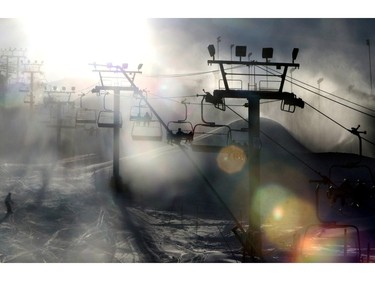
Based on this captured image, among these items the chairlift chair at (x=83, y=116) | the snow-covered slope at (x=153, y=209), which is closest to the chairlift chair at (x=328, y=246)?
the snow-covered slope at (x=153, y=209)

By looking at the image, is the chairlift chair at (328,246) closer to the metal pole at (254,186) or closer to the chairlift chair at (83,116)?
the metal pole at (254,186)

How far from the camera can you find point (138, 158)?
39.7 metres

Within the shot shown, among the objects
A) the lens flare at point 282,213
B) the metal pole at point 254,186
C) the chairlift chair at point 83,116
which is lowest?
the lens flare at point 282,213

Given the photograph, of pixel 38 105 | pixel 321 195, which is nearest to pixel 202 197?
pixel 321 195

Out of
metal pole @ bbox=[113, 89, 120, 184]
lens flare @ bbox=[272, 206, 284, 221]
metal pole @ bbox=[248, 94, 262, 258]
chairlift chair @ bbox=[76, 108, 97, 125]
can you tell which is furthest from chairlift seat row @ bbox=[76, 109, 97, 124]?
metal pole @ bbox=[248, 94, 262, 258]

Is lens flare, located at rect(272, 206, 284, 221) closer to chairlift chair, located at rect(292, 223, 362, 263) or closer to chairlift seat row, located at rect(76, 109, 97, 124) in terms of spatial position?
chairlift chair, located at rect(292, 223, 362, 263)

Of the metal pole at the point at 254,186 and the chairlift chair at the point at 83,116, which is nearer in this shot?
the metal pole at the point at 254,186

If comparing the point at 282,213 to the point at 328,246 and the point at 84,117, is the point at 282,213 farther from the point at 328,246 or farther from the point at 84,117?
the point at 84,117

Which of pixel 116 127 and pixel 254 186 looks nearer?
pixel 254 186

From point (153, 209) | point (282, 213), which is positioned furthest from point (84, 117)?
point (282, 213)

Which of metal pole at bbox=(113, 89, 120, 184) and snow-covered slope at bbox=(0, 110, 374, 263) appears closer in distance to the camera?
snow-covered slope at bbox=(0, 110, 374, 263)

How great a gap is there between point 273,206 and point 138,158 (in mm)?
14112

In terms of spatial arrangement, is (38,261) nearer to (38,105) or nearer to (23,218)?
(23,218)

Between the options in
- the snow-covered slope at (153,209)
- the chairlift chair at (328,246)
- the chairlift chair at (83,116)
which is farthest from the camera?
the chairlift chair at (83,116)
